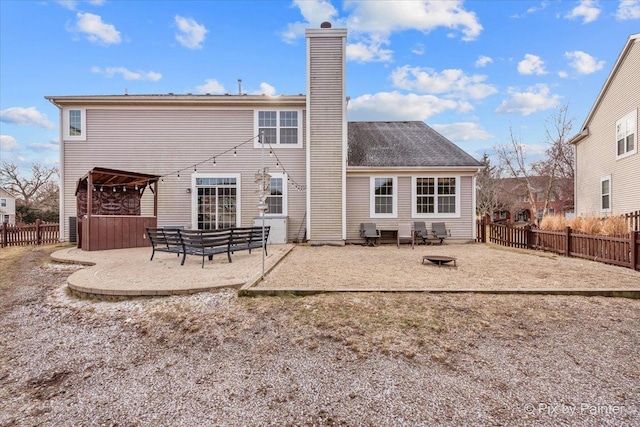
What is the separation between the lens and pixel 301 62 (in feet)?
43.9

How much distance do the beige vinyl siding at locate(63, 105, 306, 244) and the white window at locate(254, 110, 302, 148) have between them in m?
0.31

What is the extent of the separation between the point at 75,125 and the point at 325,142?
1092cm

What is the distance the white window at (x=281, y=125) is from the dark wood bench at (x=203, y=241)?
6.72 meters

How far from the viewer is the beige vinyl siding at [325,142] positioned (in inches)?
498

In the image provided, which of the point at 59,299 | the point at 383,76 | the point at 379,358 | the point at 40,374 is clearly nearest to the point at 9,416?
the point at 40,374

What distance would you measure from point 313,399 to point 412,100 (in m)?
30.3

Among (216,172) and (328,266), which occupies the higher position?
(216,172)

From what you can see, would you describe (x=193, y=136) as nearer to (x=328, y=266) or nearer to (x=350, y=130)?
(x=350, y=130)

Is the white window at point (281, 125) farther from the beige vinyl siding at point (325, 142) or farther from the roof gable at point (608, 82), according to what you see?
the roof gable at point (608, 82)

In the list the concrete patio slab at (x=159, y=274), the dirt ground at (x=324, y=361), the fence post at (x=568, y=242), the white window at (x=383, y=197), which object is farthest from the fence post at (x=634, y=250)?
the concrete patio slab at (x=159, y=274)

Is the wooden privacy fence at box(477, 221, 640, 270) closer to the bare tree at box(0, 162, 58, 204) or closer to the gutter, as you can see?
the gutter

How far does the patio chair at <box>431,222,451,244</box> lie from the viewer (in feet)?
41.4

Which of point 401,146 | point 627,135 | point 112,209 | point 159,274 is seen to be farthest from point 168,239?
point 627,135

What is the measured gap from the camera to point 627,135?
12.9 meters
